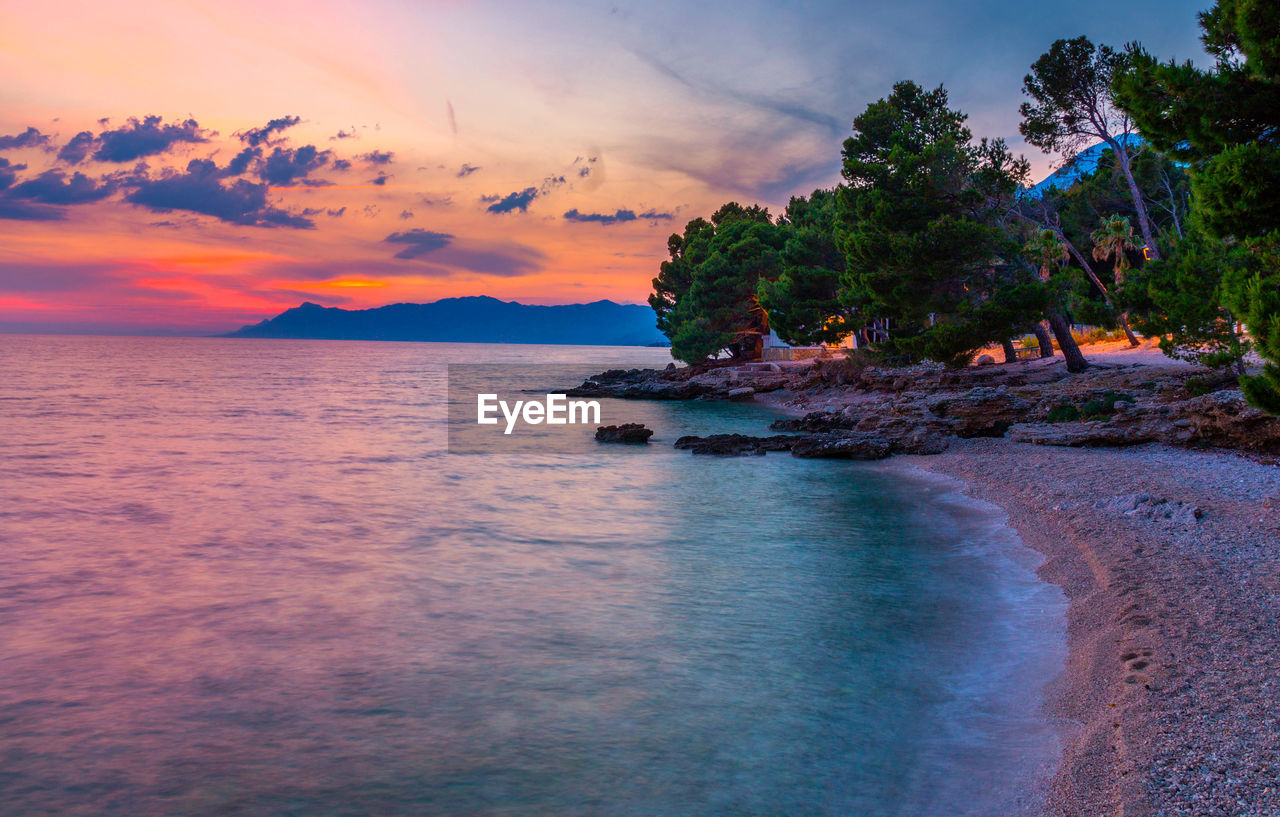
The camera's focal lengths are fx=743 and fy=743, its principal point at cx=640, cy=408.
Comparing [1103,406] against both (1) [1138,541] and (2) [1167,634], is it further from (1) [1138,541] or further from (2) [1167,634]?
(2) [1167,634]

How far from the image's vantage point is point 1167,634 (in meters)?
7.36

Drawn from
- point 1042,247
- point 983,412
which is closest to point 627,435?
point 983,412

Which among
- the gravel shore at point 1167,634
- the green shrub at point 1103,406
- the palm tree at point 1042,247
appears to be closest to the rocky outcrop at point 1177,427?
the green shrub at point 1103,406

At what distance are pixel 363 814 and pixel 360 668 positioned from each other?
314 cm

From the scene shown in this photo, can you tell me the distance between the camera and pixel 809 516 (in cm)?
1598

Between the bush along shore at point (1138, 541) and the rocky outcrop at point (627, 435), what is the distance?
8.67 ft

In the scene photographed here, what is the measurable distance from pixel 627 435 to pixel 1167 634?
23032mm

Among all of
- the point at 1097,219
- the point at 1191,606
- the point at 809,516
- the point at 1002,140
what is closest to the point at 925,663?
the point at 1191,606

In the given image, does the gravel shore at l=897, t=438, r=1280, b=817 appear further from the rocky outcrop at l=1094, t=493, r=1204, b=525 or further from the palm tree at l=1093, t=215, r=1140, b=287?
the palm tree at l=1093, t=215, r=1140, b=287

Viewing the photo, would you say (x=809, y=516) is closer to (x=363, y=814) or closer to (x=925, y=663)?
(x=925, y=663)

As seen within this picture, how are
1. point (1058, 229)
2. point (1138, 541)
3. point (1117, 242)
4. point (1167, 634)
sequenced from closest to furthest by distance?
1. point (1167, 634)
2. point (1138, 541)
3. point (1058, 229)
4. point (1117, 242)

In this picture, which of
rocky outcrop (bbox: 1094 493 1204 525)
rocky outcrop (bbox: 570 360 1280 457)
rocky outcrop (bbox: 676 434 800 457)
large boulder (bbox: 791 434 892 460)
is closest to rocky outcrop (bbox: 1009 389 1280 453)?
rocky outcrop (bbox: 570 360 1280 457)

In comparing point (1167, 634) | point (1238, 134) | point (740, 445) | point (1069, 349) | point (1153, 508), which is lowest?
point (1167, 634)

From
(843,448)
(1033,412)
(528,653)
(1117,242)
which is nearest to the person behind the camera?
(528,653)
